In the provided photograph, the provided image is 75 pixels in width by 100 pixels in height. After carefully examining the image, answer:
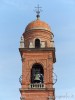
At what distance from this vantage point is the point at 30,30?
134ft

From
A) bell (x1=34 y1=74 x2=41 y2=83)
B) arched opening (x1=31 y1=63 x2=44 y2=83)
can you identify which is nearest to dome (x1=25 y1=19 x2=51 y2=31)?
arched opening (x1=31 y1=63 x2=44 y2=83)

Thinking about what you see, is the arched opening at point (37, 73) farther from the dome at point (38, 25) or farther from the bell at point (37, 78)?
the dome at point (38, 25)

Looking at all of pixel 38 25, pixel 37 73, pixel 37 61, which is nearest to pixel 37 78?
pixel 37 73

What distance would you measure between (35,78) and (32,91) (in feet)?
3.64

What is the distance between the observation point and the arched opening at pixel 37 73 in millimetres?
38594

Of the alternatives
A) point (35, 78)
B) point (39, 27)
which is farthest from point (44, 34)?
point (35, 78)

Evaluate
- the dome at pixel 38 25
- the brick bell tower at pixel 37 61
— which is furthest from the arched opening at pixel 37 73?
the dome at pixel 38 25

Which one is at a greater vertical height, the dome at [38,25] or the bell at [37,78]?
the dome at [38,25]

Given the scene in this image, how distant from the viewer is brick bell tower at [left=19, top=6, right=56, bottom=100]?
Answer: 125 feet

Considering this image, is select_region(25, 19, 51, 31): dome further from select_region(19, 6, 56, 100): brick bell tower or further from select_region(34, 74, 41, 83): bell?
select_region(34, 74, 41, 83): bell

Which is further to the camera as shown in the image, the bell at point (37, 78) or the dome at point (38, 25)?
the dome at point (38, 25)

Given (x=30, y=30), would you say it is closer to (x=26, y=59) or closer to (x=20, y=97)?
(x=26, y=59)

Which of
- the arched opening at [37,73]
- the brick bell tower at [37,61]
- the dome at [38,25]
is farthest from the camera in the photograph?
the dome at [38,25]

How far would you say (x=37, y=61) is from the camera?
39469 mm
